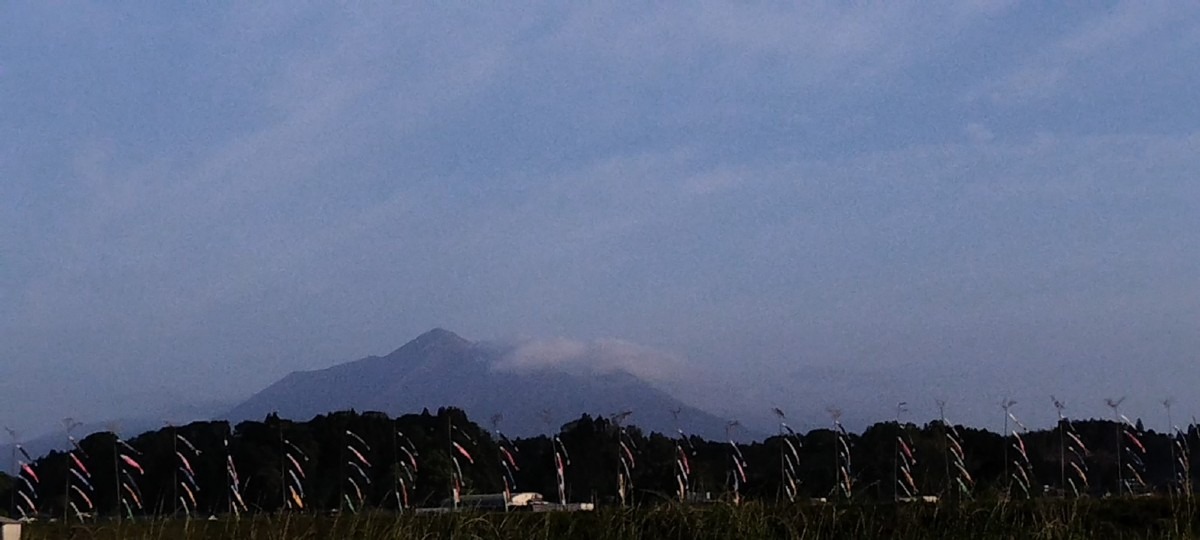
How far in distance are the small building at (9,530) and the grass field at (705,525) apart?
1183mm

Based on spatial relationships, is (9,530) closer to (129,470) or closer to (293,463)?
(293,463)

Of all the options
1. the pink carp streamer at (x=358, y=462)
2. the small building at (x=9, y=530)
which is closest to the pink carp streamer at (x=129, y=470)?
the pink carp streamer at (x=358, y=462)

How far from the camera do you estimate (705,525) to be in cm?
1490

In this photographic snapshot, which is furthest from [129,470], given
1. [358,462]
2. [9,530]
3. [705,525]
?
[705,525]

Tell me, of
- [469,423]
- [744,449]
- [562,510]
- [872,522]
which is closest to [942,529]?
[872,522]

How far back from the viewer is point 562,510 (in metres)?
18.1

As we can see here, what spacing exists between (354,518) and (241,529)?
2.31m

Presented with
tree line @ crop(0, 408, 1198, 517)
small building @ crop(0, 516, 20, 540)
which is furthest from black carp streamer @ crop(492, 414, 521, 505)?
small building @ crop(0, 516, 20, 540)

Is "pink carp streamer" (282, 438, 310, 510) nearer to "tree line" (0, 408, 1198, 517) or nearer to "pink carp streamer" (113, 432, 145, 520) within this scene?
"tree line" (0, 408, 1198, 517)

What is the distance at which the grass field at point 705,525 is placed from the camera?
14023 millimetres

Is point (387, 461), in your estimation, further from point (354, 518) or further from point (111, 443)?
point (354, 518)

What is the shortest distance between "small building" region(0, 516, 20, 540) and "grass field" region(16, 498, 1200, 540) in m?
1.18

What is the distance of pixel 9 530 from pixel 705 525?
8511 mm

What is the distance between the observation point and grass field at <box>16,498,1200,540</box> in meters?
14.0
